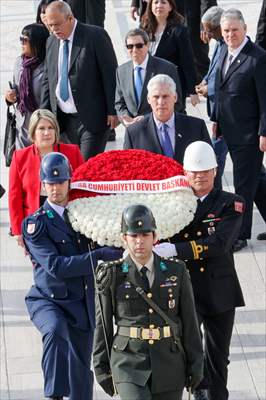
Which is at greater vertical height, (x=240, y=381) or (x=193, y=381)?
(x=193, y=381)

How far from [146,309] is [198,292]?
47.9 inches

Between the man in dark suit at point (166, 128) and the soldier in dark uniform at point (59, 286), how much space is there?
55.8 inches

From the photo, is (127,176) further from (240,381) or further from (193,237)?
(240,381)

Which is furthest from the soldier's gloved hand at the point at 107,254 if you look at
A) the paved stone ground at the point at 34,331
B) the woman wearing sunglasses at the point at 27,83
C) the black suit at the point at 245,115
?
the woman wearing sunglasses at the point at 27,83

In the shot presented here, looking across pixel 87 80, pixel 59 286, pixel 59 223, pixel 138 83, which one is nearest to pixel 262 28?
pixel 138 83

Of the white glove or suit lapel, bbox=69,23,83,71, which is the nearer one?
the white glove

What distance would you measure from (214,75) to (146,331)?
4.59 metres

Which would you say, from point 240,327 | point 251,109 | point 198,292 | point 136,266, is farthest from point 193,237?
point 251,109

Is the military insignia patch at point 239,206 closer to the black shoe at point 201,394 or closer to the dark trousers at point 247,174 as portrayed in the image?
the black shoe at point 201,394

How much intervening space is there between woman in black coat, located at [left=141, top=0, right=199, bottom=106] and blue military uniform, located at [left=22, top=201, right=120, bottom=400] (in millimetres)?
4387

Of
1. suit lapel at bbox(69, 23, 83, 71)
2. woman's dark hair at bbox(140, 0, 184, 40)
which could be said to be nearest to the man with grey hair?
woman's dark hair at bbox(140, 0, 184, 40)

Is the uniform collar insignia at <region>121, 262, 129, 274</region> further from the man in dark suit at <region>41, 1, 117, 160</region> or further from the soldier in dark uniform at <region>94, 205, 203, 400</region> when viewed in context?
the man in dark suit at <region>41, 1, 117, 160</region>

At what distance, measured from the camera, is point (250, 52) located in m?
11.4

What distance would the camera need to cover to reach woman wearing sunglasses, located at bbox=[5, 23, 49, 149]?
1201cm
